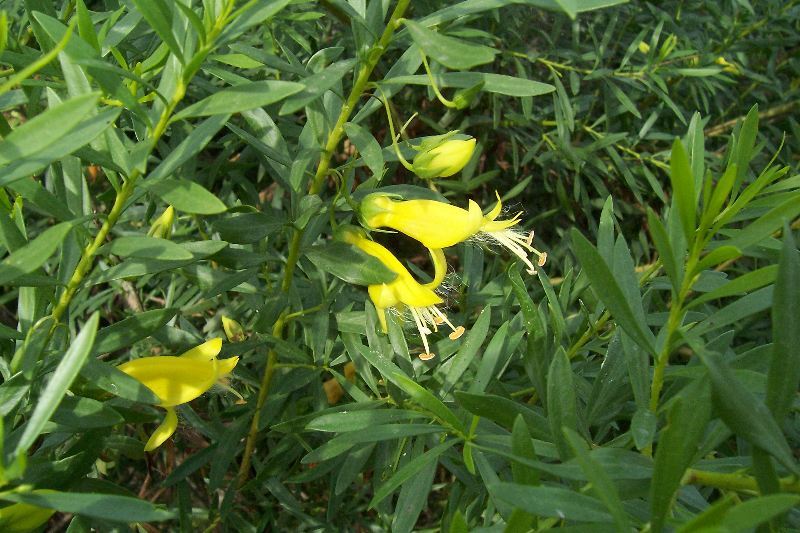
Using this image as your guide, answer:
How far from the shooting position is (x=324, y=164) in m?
1.07

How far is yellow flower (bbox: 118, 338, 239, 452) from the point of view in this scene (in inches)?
40.2

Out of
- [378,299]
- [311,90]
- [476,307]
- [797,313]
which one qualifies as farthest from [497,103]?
[797,313]

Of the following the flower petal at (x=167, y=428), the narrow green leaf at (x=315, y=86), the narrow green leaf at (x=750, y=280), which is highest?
the narrow green leaf at (x=315, y=86)

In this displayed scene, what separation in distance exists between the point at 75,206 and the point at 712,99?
2209 mm

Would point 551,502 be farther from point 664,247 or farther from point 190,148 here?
point 190,148

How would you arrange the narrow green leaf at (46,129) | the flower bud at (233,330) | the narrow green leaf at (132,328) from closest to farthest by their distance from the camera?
the narrow green leaf at (46,129) → the narrow green leaf at (132,328) → the flower bud at (233,330)

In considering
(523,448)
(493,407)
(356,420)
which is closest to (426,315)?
(356,420)

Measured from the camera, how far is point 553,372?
801 millimetres

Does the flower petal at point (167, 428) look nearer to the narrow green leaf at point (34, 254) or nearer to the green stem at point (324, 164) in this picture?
the green stem at point (324, 164)

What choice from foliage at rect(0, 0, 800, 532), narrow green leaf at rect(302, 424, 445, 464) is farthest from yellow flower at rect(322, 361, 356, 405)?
narrow green leaf at rect(302, 424, 445, 464)

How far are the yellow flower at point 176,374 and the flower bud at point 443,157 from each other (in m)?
0.37

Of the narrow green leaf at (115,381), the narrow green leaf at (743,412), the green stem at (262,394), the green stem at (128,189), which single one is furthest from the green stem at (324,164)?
the narrow green leaf at (743,412)

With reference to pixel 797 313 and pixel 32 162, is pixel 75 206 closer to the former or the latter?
pixel 32 162

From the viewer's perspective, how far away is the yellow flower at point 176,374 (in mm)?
1021
